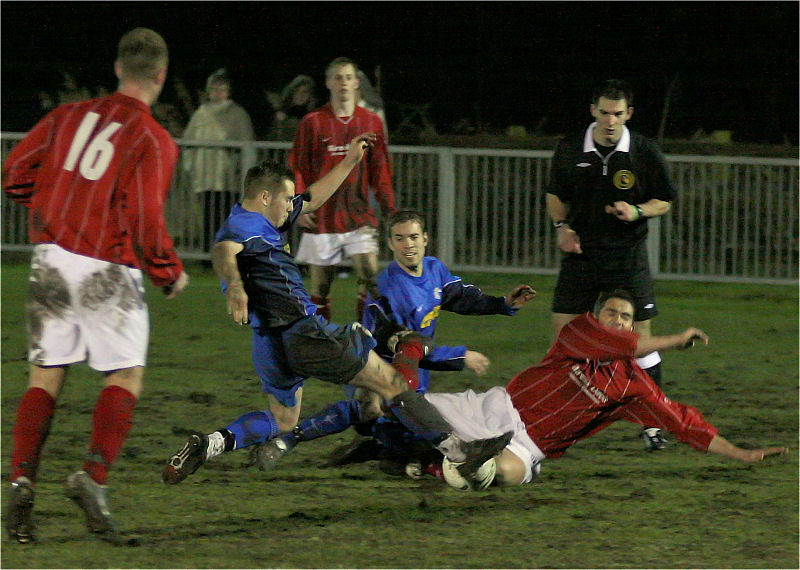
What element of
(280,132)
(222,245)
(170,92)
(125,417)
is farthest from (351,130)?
(170,92)

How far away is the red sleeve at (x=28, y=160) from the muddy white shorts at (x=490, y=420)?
194 centimetres

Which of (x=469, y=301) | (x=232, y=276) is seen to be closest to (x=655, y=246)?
(x=469, y=301)

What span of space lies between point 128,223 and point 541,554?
1.95 meters

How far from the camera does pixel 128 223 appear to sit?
16.4 ft

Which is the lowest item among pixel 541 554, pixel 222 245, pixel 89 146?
pixel 541 554

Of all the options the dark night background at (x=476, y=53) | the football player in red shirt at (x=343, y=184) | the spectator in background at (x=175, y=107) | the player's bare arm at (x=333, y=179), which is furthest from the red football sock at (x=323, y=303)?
the dark night background at (x=476, y=53)

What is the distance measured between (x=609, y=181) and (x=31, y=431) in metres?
3.37

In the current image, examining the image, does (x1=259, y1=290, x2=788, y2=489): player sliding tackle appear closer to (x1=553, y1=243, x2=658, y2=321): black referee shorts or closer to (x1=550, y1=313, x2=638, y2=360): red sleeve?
(x1=550, y1=313, x2=638, y2=360): red sleeve

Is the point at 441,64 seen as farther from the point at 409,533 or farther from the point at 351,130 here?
the point at 409,533

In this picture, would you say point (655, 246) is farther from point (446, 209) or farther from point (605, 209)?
point (605, 209)

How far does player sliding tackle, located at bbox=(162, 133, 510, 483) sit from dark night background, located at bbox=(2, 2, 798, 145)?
13.1 m

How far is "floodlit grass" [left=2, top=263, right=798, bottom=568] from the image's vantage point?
4.88 meters

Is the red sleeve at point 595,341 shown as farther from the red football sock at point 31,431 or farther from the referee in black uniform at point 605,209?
the red football sock at point 31,431

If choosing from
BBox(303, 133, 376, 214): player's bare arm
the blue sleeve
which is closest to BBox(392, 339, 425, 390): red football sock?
the blue sleeve
